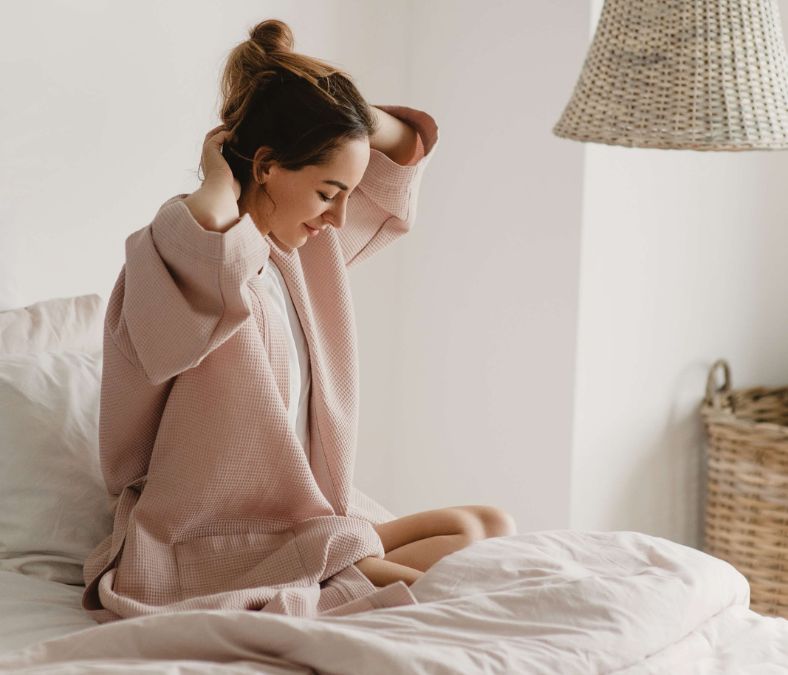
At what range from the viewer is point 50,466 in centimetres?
171

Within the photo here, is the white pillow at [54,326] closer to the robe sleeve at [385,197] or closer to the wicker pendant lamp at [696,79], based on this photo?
the robe sleeve at [385,197]

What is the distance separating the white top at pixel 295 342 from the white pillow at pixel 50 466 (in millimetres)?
309

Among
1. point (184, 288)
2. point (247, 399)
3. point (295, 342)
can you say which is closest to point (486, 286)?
point (295, 342)

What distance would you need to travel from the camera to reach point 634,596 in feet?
4.54

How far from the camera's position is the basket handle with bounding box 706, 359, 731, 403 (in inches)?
113

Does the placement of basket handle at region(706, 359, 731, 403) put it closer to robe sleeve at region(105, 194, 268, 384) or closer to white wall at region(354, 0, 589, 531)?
white wall at region(354, 0, 589, 531)

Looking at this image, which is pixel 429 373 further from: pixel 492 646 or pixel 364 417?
pixel 492 646

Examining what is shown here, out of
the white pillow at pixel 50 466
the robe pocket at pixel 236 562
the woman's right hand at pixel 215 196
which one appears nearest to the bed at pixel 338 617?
the white pillow at pixel 50 466

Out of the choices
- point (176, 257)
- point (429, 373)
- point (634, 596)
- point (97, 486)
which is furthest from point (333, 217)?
point (429, 373)

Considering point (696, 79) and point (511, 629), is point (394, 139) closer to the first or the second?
point (696, 79)

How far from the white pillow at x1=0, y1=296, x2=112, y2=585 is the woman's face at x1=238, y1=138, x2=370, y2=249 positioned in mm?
382

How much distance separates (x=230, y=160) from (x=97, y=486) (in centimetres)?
53

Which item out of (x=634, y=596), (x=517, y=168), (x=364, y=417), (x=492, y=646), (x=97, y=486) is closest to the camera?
(x=492, y=646)

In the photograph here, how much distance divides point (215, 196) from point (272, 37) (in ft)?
1.24
